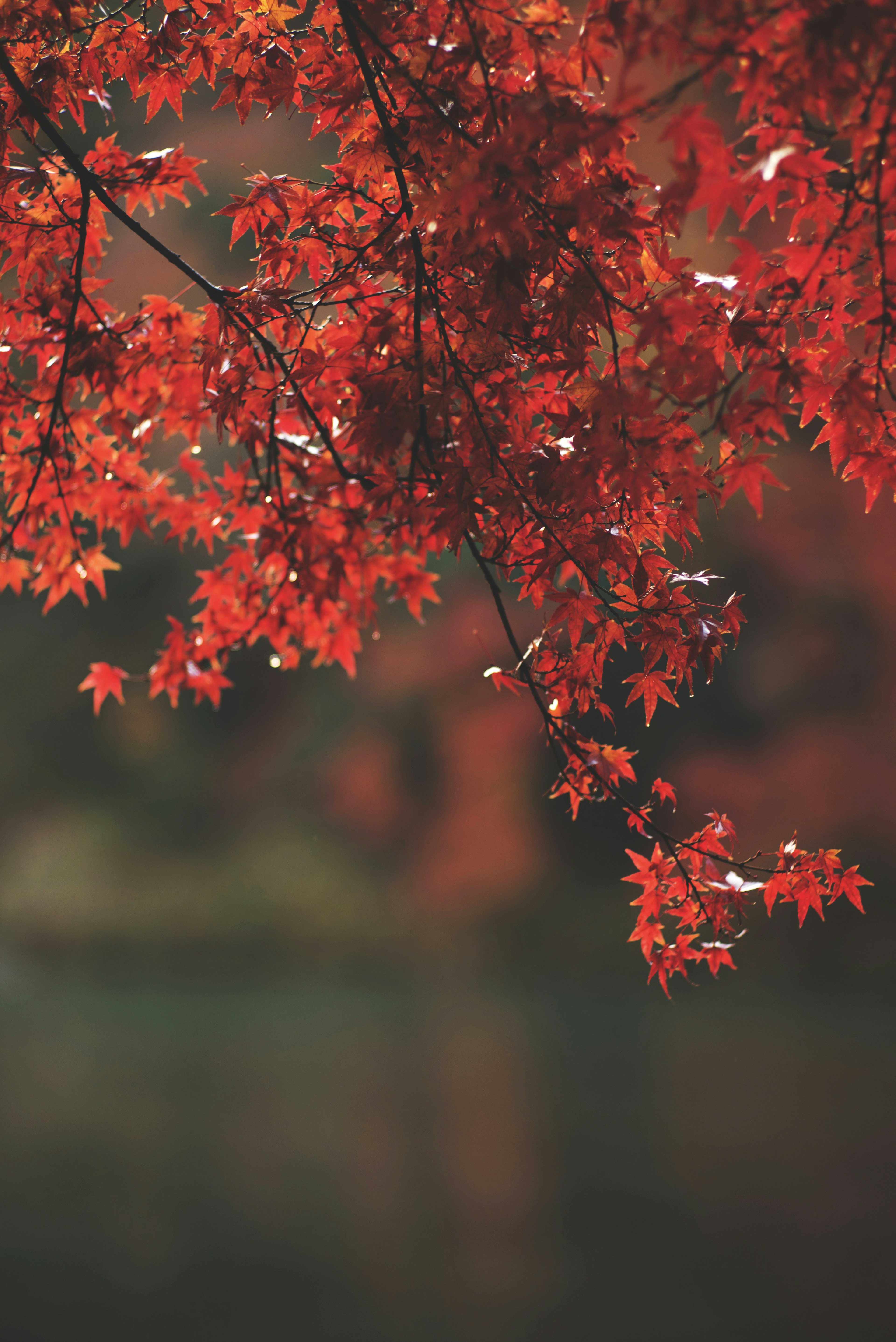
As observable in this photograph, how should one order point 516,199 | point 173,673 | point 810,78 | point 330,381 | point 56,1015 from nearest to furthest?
1. point 810,78
2. point 516,199
3. point 330,381
4. point 173,673
5. point 56,1015

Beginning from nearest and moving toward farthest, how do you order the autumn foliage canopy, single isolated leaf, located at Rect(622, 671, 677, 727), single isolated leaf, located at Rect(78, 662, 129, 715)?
the autumn foliage canopy, single isolated leaf, located at Rect(622, 671, 677, 727), single isolated leaf, located at Rect(78, 662, 129, 715)

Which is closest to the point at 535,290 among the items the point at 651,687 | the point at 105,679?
the point at 651,687

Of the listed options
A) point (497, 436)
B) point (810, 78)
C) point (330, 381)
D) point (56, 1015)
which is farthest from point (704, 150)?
point (56, 1015)

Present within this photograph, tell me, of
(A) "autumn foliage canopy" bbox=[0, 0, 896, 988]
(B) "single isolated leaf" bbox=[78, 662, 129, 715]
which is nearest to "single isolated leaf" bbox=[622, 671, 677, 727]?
(A) "autumn foliage canopy" bbox=[0, 0, 896, 988]

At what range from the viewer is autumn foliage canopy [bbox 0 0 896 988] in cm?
81

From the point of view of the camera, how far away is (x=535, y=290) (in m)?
1.16

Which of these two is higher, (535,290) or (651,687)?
(535,290)

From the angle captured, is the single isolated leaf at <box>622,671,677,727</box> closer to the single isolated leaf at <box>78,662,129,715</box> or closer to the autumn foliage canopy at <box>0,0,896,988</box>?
the autumn foliage canopy at <box>0,0,896,988</box>

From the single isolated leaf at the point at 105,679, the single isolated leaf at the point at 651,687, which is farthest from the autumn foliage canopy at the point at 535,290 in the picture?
the single isolated leaf at the point at 105,679

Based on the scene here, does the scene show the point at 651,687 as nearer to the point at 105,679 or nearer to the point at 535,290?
the point at 535,290

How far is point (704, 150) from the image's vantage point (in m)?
0.76

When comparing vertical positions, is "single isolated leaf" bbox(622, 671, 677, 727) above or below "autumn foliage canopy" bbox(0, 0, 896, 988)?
below

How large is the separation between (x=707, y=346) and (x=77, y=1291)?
2277mm

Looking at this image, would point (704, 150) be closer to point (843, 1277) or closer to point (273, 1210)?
point (843, 1277)
